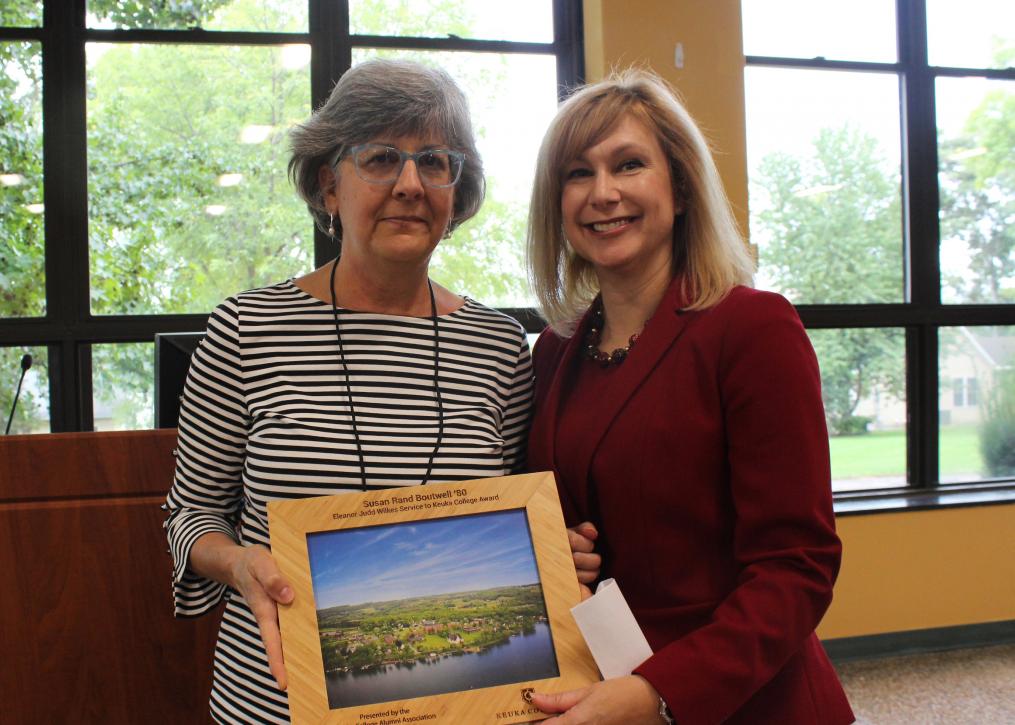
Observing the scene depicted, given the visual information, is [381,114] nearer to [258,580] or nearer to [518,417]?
[518,417]

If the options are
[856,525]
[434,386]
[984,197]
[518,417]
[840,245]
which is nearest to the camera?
[434,386]

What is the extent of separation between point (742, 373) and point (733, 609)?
0.32m

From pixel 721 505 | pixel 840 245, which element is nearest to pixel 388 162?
pixel 721 505

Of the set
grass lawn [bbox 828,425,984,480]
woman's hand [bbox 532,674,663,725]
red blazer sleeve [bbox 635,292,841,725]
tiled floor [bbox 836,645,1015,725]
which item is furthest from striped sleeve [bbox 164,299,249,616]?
grass lawn [bbox 828,425,984,480]

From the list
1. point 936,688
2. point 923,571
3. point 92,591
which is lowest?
point 936,688

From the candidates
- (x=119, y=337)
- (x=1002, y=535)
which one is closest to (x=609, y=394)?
(x=119, y=337)

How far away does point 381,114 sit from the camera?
1341 millimetres

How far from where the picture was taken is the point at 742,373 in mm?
1166

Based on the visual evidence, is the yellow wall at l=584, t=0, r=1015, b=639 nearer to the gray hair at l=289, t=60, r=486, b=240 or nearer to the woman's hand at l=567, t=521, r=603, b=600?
the gray hair at l=289, t=60, r=486, b=240

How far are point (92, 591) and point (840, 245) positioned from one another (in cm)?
367

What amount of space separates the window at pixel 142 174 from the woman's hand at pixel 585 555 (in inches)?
Answer: 99.5

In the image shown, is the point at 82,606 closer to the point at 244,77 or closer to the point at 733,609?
the point at 733,609

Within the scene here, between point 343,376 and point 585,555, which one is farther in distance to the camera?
point 343,376

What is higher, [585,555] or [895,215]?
[895,215]
